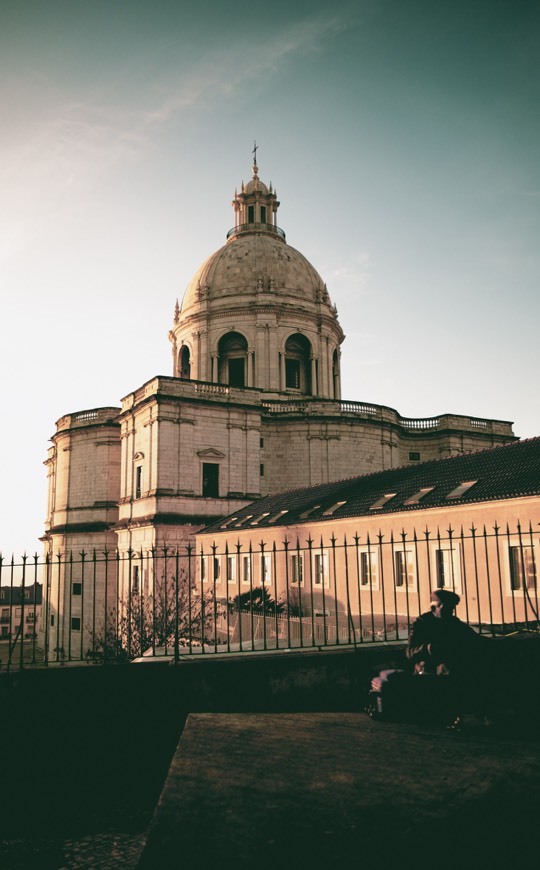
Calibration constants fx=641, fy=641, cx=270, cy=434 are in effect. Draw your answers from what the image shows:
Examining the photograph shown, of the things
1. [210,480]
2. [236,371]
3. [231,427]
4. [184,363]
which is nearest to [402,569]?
[210,480]

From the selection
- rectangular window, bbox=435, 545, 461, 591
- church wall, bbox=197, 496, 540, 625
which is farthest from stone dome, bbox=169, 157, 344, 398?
rectangular window, bbox=435, 545, 461, 591

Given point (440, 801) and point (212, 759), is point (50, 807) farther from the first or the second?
point (440, 801)

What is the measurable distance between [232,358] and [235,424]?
11.1 m

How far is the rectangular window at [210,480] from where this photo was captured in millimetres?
35594

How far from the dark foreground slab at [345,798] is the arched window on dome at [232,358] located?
1548 inches

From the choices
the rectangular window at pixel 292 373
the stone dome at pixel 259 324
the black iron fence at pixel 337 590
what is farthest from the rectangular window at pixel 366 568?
the rectangular window at pixel 292 373

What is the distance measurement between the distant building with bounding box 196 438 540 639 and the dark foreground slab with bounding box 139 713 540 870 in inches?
250

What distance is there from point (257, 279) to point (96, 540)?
70.3 feet

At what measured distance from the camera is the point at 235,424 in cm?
3681

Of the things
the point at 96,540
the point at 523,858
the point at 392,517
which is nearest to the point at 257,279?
the point at 96,540

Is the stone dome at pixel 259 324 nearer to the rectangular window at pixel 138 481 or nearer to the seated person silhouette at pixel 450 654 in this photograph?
the rectangular window at pixel 138 481

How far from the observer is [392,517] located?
21.3m

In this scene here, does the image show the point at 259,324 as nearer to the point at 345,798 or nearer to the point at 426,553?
the point at 426,553

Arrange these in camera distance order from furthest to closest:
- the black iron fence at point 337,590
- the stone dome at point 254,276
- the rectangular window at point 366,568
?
the stone dome at point 254,276 < the rectangular window at point 366,568 < the black iron fence at point 337,590
